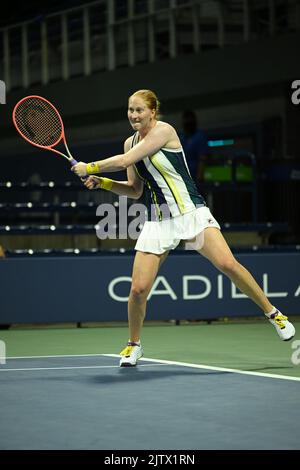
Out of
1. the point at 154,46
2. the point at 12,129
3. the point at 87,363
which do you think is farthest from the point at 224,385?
the point at 12,129

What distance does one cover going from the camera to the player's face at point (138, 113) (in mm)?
6887

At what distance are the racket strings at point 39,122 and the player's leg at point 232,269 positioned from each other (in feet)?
4.41

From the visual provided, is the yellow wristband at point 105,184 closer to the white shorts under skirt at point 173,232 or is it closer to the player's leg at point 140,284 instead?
the white shorts under skirt at point 173,232

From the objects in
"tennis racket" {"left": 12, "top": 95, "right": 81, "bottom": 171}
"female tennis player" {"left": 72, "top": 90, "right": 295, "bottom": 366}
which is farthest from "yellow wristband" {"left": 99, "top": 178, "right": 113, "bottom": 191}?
"tennis racket" {"left": 12, "top": 95, "right": 81, "bottom": 171}

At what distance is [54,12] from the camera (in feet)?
70.3

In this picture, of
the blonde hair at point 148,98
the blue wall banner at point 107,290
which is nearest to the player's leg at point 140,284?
the blonde hair at point 148,98

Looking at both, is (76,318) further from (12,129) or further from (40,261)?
(12,129)

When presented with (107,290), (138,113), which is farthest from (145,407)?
(107,290)

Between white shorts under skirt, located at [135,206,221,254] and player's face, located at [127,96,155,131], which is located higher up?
player's face, located at [127,96,155,131]

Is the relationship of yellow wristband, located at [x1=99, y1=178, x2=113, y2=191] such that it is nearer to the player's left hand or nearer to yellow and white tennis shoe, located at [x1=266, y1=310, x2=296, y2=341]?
the player's left hand

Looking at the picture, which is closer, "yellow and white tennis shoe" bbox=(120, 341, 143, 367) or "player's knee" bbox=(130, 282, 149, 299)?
"player's knee" bbox=(130, 282, 149, 299)

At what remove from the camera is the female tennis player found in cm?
691

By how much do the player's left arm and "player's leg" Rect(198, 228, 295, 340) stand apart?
26.3 inches

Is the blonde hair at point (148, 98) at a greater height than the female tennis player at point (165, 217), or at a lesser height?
greater
